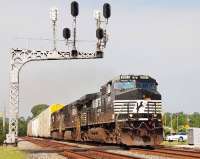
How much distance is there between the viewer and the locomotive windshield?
94.0 feet

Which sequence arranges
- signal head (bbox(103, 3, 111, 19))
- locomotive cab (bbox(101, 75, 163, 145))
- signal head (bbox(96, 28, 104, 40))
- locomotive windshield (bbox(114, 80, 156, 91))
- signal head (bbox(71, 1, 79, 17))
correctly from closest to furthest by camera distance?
signal head (bbox(71, 1, 79, 17)), signal head (bbox(103, 3, 111, 19)), locomotive cab (bbox(101, 75, 163, 145)), signal head (bbox(96, 28, 104, 40)), locomotive windshield (bbox(114, 80, 156, 91))

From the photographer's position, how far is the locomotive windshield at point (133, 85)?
28.6m

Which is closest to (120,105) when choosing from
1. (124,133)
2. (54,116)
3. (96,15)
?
(124,133)

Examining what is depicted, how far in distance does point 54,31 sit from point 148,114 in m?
8.64

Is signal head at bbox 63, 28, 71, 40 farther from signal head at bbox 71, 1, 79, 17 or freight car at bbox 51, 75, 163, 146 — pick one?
freight car at bbox 51, 75, 163, 146

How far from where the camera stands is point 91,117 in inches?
1403

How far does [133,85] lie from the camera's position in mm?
28734

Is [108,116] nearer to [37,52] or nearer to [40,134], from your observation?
[37,52]

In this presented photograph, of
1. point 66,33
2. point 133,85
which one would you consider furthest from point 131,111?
point 66,33

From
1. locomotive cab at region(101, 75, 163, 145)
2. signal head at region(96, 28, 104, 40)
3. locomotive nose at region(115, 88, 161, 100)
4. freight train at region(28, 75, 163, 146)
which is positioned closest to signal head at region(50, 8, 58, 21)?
signal head at region(96, 28, 104, 40)

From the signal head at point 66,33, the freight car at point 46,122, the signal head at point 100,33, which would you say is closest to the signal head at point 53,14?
the signal head at point 66,33

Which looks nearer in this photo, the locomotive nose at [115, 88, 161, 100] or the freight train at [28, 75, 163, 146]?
the freight train at [28, 75, 163, 146]

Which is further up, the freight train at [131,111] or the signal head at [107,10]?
the signal head at [107,10]

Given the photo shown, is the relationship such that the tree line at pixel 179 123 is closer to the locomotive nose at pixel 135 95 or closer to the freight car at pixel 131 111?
the freight car at pixel 131 111
